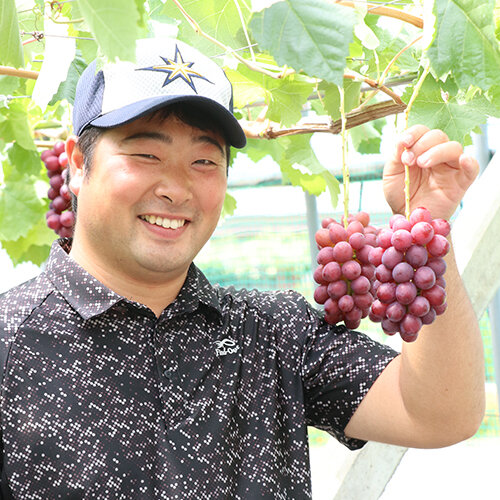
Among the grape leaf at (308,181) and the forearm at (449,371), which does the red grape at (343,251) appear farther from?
the grape leaf at (308,181)

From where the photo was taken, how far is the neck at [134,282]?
159 cm

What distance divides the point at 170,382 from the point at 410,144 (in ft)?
2.08

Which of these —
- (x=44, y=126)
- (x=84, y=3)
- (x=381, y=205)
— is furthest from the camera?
(x=381, y=205)

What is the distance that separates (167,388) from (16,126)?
4.03 feet

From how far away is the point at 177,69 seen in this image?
1.59 meters

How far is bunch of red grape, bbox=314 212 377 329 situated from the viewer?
1.41 m

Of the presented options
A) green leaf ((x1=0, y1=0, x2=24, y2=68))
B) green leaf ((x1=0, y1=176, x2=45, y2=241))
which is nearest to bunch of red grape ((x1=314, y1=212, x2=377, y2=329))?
green leaf ((x1=0, y1=0, x2=24, y2=68))

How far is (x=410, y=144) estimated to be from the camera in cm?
131

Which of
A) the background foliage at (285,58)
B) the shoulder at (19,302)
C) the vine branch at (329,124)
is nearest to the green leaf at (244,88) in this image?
the background foliage at (285,58)

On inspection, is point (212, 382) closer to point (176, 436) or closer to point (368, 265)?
point (176, 436)

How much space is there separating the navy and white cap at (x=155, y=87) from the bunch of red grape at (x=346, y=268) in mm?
339

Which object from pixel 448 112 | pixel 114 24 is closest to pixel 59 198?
pixel 448 112

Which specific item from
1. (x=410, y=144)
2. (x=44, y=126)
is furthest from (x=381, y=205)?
(x=410, y=144)

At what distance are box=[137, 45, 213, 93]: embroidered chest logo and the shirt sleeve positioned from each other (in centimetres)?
59
